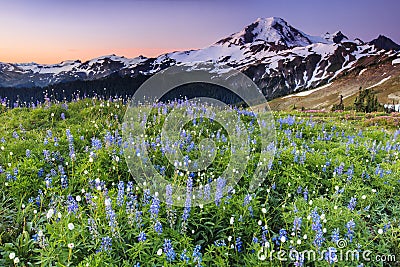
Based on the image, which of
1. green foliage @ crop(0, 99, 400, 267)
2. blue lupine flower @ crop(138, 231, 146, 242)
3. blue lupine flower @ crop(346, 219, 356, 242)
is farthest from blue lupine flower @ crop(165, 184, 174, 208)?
blue lupine flower @ crop(346, 219, 356, 242)

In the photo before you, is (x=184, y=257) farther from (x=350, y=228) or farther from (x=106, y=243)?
(x=350, y=228)

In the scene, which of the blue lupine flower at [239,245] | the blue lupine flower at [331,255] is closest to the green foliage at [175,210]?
the blue lupine flower at [239,245]

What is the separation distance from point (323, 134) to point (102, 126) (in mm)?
6739

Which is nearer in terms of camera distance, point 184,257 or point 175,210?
point 184,257

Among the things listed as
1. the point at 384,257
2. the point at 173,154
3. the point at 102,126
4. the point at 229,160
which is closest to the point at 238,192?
the point at 229,160

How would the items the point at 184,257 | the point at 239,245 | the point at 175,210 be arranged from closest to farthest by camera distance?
the point at 184,257 < the point at 239,245 < the point at 175,210

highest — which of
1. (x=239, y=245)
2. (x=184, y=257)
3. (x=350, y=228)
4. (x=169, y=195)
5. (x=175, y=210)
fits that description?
(x=169, y=195)

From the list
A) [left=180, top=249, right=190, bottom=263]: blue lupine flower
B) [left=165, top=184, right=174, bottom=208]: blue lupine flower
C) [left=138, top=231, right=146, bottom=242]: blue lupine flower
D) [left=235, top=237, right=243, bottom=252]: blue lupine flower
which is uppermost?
[left=165, top=184, right=174, bottom=208]: blue lupine flower

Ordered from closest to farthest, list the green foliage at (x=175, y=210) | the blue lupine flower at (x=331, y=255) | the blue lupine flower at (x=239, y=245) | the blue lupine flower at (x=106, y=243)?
the blue lupine flower at (x=331, y=255), the blue lupine flower at (x=106, y=243), the green foliage at (x=175, y=210), the blue lupine flower at (x=239, y=245)

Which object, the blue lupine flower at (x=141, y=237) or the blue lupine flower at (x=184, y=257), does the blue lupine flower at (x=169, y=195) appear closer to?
the blue lupine flower at (x=141, y=237)

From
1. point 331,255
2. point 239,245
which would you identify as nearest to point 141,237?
point 239,245

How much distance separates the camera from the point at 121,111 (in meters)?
9.59

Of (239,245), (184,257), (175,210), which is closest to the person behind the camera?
(184,257)

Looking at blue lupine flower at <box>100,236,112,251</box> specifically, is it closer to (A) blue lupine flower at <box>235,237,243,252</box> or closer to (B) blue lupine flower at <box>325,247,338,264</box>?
(A) blue lupine flower at <box>235,237,243,252</box>
